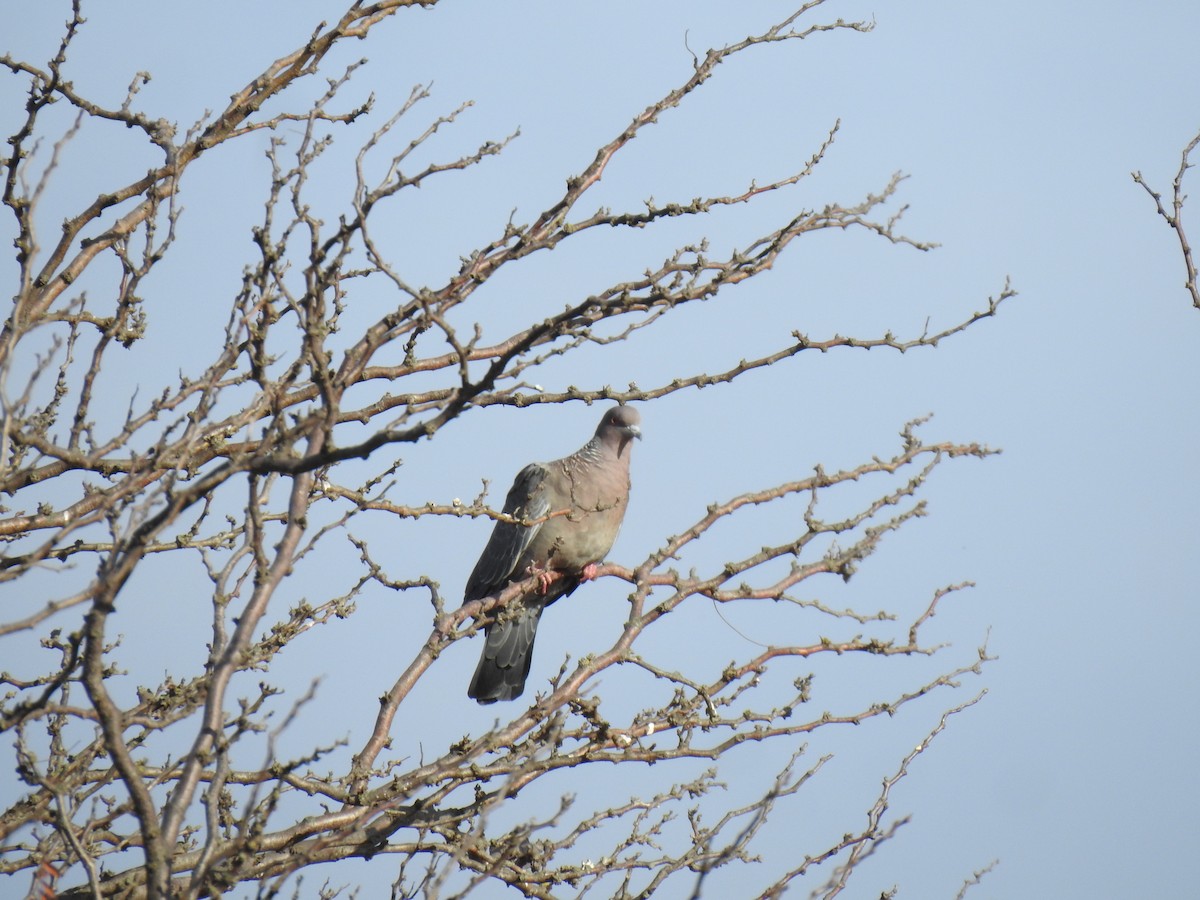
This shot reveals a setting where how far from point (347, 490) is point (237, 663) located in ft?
4.77

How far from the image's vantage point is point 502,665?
6312 mm

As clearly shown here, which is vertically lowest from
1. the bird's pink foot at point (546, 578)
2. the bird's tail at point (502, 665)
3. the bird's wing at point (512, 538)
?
the bird's tail at point (502, 665)

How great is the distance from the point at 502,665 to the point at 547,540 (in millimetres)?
601

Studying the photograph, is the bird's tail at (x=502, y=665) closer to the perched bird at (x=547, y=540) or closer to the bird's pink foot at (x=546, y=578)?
the perched bird at (x=547, y=540)

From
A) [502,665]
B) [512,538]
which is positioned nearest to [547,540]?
[512,538]

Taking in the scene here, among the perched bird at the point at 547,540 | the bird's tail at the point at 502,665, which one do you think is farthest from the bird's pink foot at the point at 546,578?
the bird's tail at the point at 502,665

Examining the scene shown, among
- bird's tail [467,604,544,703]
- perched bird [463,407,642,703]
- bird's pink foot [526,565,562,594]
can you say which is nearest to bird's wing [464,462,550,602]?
perched bird [463,407,642,703]

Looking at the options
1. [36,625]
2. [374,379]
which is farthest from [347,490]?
[36,625]

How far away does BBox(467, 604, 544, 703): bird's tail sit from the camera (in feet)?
20.6

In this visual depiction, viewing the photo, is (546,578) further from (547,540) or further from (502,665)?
(502,665)

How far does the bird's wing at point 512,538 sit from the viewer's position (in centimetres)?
639

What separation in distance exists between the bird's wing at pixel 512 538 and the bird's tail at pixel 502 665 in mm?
261

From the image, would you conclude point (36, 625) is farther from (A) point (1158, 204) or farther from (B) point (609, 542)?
(B) point (609, 542)

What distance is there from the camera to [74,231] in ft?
13.5
